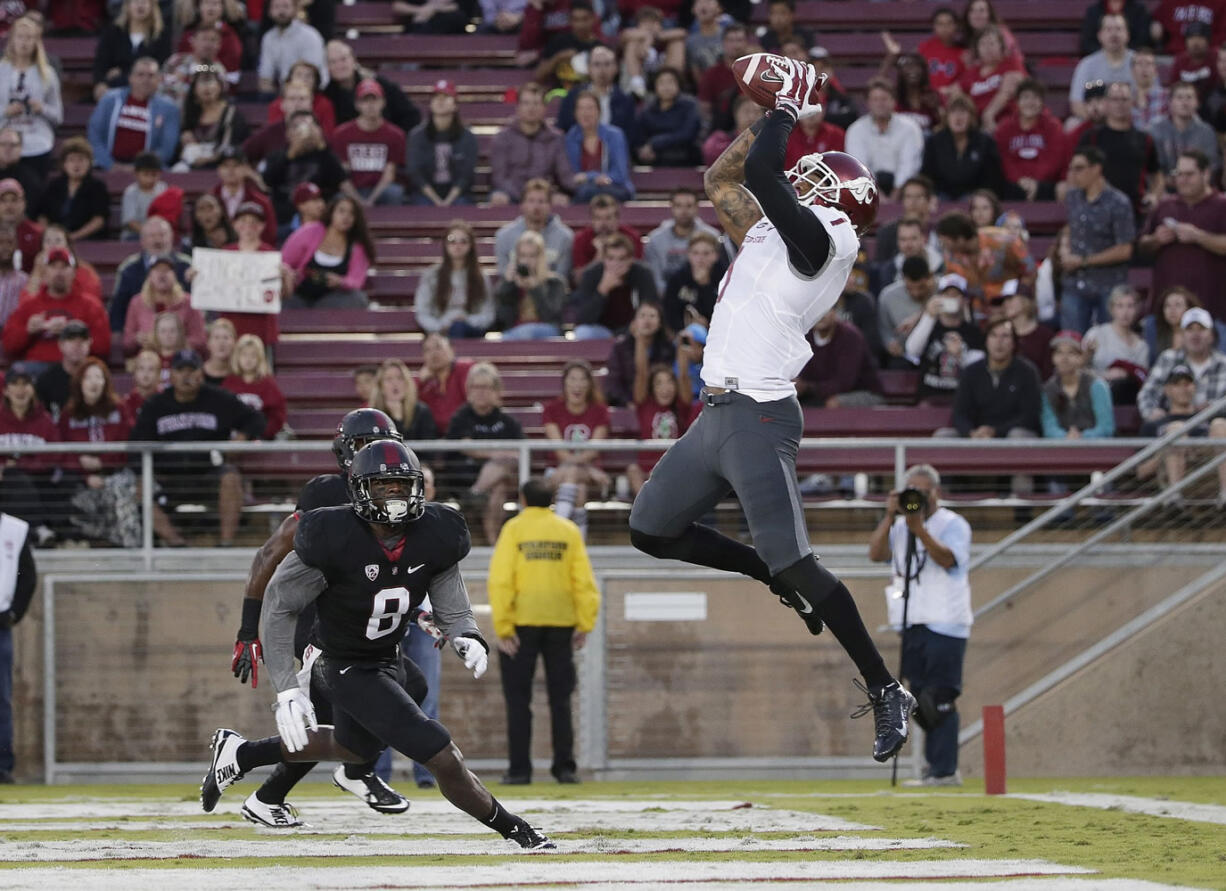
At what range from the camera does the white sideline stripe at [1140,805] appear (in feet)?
27.5

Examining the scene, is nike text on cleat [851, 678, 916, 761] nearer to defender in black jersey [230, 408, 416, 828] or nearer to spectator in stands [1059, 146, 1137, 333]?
defender in black jersey [230, 408, 416, 828]

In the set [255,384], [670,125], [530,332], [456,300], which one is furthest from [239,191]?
[670,125]

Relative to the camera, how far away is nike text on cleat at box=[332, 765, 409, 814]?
836 centimetres

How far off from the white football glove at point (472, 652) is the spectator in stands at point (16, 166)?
9198 millimetres

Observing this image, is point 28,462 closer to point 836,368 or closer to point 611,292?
point 611,292

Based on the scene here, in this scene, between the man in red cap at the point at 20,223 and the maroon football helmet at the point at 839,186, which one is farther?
the man in red cap at the point at 20,223

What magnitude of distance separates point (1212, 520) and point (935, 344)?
6.98 feet

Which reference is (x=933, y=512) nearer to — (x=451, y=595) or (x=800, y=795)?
(x=800, y=795)

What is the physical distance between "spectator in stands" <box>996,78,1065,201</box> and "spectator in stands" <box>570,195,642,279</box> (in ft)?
10.2

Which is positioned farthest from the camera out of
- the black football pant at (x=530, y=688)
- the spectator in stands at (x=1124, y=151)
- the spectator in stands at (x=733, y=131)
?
the spectator in stands at (x=733, y=131)

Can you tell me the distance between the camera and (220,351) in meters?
13.2

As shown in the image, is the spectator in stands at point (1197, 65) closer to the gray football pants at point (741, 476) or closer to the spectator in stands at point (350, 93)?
the spectator in stands at point (350, 93)

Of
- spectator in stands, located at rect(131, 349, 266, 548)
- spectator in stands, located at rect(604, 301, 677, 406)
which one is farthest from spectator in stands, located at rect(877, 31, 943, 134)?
spectator in stands, located at rect(131, 349, 266, 548)

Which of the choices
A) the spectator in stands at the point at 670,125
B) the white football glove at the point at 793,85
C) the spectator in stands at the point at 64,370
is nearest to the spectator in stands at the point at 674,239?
the spectator in stands at the point at 670,125
